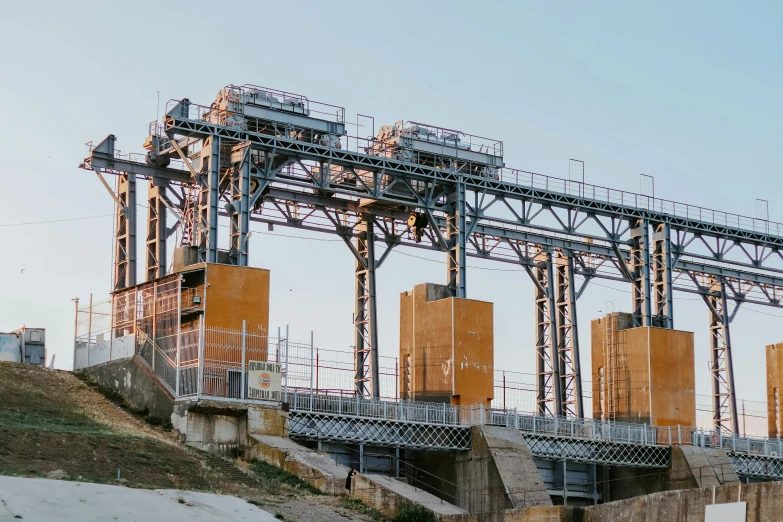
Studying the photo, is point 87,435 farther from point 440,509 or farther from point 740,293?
point 740,293

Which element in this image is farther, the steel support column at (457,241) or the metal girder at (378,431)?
the steel support column at (457,241)

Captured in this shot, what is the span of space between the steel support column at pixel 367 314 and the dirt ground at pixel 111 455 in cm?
1360

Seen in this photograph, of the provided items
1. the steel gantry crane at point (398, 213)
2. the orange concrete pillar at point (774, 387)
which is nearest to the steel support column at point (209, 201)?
the steel gantry crane at point (398, 213)

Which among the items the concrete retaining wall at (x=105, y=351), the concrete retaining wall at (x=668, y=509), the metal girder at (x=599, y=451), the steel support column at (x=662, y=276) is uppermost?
the steel support column at (x=662, y=276)

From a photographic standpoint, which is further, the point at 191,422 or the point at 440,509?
the point at 191,422

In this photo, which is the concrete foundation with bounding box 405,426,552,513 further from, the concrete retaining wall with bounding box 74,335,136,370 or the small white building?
the small white building

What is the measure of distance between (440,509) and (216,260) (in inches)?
508

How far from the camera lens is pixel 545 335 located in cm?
5900

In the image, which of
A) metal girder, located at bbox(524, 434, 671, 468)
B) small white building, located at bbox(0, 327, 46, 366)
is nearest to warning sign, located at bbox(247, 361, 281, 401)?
small white building, located at bbox(0, 327, 46, 366)

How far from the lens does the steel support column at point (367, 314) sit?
164 feet

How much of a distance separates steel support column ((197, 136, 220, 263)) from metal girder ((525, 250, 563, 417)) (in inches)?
755

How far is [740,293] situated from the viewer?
61781 mm

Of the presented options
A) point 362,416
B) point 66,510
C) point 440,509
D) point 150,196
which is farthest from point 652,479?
point 66,510

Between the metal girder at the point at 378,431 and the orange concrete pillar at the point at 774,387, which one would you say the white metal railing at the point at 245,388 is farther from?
the orange concrete pillar at the point at 774,387
